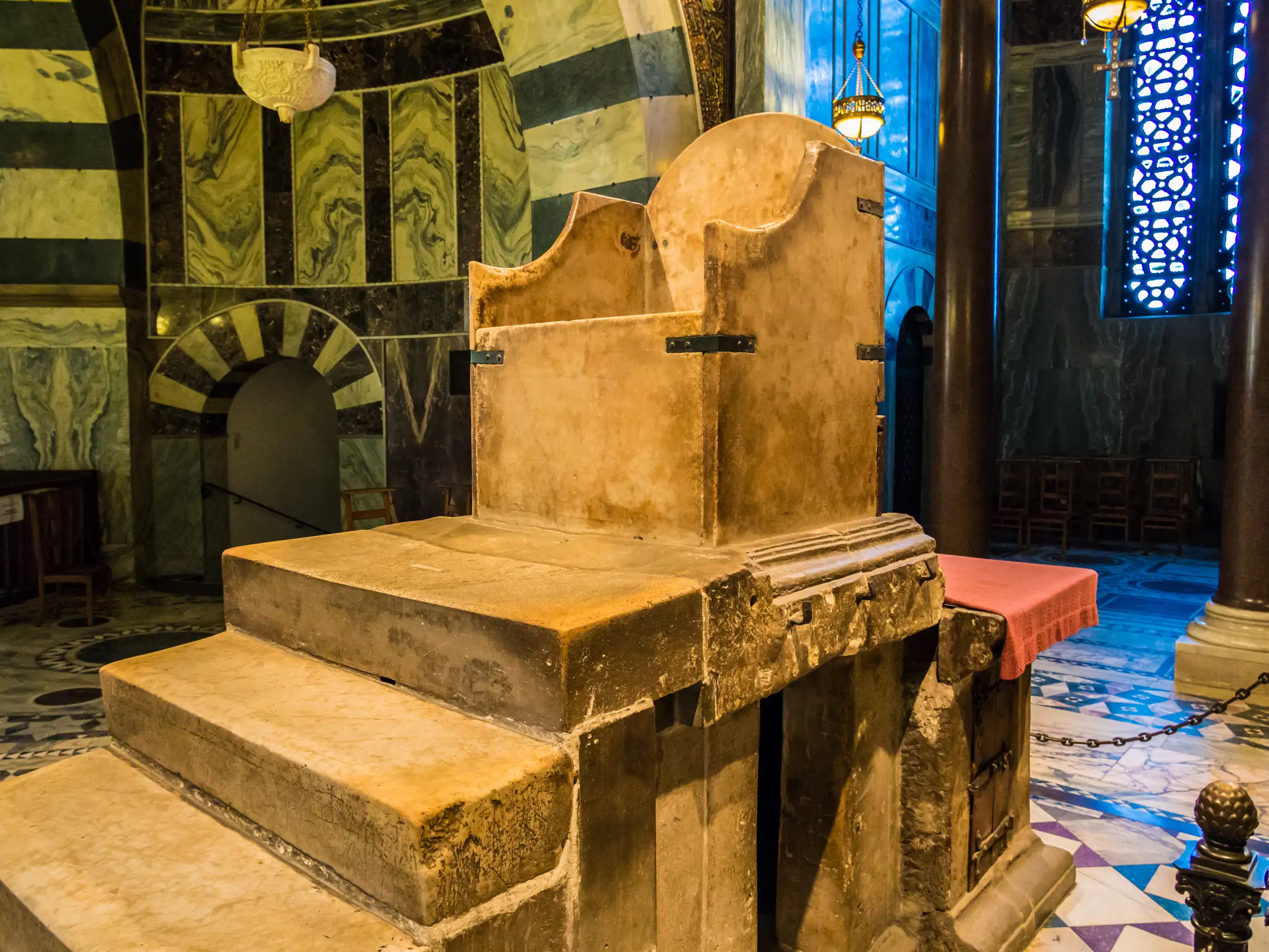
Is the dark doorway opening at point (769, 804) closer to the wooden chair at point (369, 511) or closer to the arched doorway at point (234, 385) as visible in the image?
the wooden chair at point (369, 511)

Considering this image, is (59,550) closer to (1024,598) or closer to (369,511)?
(369,511)

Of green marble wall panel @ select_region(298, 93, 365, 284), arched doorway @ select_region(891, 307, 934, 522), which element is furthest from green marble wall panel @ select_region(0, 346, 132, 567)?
arched doorway @ select_region(891, 307, 934, 522)

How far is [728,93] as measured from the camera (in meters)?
5.12

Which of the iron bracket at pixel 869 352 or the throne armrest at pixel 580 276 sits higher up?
the throne armrest at pixel 580 276

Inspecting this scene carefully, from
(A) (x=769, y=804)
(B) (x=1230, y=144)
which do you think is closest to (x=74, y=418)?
(A) (x=769, y=804)

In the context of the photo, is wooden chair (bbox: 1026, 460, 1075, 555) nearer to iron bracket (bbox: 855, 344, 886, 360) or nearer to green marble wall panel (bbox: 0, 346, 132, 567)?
iron bracket (bbox: 855, 344, 886, 360)

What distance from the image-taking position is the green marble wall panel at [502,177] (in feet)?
26.5

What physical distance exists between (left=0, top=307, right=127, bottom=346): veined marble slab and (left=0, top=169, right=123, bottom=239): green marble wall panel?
2.08ft

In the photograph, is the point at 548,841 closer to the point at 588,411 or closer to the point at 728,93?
the point at 588,411

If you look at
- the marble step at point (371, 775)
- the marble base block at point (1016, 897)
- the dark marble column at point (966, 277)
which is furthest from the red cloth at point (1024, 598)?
the dark marble column at point (966, 277)

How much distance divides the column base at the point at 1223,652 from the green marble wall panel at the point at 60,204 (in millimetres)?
8729

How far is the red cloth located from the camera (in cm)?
276

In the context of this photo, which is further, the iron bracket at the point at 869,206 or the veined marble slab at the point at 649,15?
the veined marble slab at the point at 649,15

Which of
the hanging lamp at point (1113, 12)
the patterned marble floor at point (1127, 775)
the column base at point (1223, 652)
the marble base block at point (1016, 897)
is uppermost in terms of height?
the hanging lamp at point (1113, 12)
